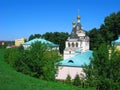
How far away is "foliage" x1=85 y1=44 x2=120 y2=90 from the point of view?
1712cm

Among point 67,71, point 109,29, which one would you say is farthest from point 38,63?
point 109,29

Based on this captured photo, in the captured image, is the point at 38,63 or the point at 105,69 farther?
the point at 38,63

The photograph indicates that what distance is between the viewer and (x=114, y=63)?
706 inches

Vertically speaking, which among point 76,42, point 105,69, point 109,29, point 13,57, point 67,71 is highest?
point 109,29

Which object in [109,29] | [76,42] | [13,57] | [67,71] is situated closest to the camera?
[13,57]

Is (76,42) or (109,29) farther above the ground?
(109,29)

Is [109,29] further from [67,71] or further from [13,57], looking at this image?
[13,57]

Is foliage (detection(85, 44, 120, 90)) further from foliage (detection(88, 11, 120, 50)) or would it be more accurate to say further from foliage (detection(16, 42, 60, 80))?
foliage (detection(88, 11, 120, 50))

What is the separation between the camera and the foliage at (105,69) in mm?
17125

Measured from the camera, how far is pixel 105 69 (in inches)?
701

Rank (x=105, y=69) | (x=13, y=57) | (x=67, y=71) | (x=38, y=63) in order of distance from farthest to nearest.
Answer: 1. (x=67, y=71)
2. (x=13, y=57)
3. (x=38, y=63)
4. (x=105, y=69)

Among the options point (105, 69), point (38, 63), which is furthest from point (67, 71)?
point (105, 69)

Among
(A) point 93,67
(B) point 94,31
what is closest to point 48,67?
(A) point 93,67

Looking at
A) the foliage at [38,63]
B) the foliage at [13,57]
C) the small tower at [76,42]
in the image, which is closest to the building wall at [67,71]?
the foliage at [13,57]
